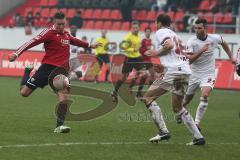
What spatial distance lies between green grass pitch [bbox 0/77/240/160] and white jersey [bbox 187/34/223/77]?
117cm

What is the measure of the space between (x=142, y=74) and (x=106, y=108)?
11.5ft

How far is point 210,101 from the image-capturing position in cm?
2142

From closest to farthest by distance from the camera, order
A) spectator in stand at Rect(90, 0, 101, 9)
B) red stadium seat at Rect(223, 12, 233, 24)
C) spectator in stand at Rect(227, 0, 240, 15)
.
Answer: spectator in stand at Rect(227, 0, 240, 15), red stadium seat at Rect(223, 12, 233, 24), spectator in stand at Rect(90, 0, 101, 9)

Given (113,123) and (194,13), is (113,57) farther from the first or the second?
(113,123)

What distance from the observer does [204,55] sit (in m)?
14.6

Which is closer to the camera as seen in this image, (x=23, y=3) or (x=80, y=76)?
(x=80, y=76)

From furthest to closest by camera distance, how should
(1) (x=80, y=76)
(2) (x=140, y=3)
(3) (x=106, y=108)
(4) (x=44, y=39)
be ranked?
(2) (x=140, y=3), (1) (x=80, y=76), (3) (x=106, y=108), (4) (x=44, y=39)

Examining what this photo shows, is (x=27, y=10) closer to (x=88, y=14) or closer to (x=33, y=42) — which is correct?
(x=88, y=14)

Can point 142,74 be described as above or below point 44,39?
below

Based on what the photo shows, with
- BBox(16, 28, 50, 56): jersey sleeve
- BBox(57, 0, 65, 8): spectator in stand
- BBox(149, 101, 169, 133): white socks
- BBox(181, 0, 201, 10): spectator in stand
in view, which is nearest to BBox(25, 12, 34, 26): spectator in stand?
BBox(57, 0, 65, 8): spectator in stand

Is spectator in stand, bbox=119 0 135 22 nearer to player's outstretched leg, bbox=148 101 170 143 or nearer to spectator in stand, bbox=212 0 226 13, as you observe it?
spectator in stand, bbox=212 0 226 13

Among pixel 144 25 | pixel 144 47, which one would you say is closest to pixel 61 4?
pixel 144 25

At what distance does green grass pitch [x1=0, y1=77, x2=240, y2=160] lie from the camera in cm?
1027

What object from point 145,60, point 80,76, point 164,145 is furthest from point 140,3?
point 164,145
